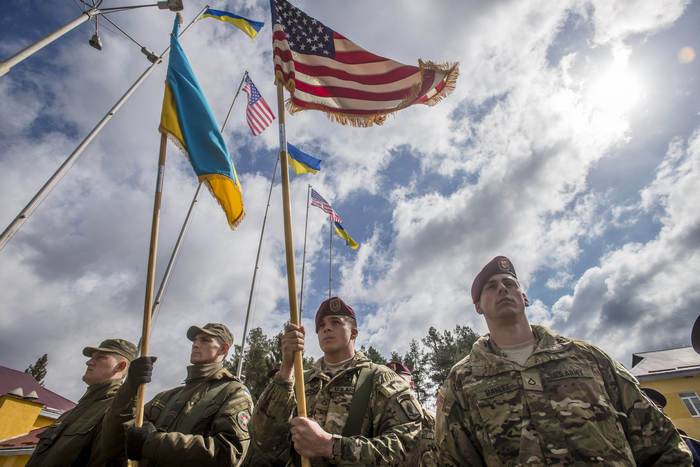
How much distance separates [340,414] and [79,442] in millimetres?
2703

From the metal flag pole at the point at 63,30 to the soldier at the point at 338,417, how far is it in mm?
5584

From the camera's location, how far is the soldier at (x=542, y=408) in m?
1.89

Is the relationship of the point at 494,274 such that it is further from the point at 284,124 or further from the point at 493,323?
the point at 284,124

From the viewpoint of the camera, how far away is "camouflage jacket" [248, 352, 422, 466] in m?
2.49

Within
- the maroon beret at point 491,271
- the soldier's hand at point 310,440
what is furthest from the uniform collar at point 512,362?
the soldier's hand at point 310,440

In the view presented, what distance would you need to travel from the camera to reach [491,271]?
300 cm

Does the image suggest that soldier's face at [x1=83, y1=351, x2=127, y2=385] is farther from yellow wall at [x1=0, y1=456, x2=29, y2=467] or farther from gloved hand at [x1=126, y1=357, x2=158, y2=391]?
yellow wall at [x1=0, y1=456, x2=29, y2=467]

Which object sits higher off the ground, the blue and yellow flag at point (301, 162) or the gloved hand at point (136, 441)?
the blue and yellow flag at point (301, 162)

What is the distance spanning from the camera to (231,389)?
3430 mm

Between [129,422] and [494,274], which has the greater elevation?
[494,274]

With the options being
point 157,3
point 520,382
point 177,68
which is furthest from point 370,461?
point 157,3

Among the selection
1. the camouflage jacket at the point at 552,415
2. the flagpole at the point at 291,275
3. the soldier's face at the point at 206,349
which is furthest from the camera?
the soldier's face at the point at 206,349

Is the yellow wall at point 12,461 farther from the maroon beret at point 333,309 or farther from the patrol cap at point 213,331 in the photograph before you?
the maroon beret at point 333,309

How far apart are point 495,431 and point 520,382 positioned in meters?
0.35
